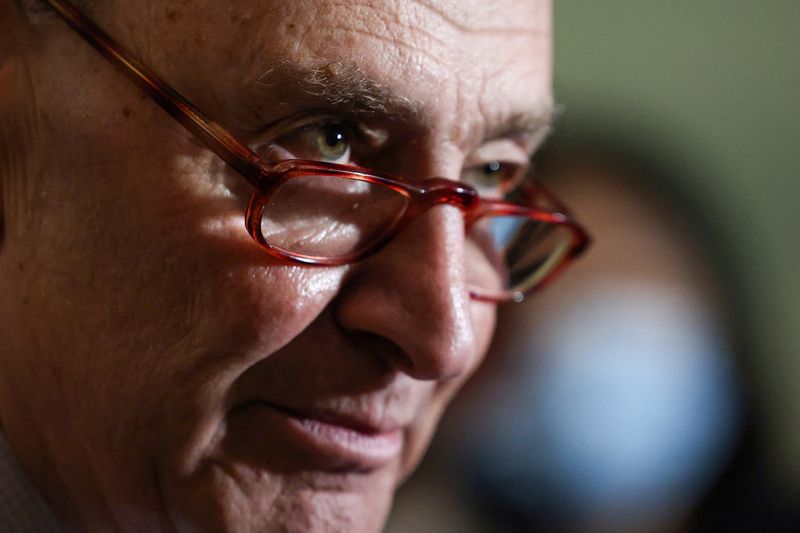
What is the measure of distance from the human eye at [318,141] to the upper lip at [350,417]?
0.29m

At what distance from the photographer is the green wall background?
2725mm

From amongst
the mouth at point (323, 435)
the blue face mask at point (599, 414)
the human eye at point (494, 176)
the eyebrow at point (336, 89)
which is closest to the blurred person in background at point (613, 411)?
the blue face mask at point (599, 414)

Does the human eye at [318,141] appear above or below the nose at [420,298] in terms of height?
above

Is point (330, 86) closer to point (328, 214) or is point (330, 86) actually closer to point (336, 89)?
point (336, 89)

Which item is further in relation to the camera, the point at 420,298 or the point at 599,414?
the point at 599,414

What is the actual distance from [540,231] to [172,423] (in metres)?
0.67

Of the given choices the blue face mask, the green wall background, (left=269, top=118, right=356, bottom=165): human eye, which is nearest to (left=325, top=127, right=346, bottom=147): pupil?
(left=269, top=118, right=356, bottom=165): human eye

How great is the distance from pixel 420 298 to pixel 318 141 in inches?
8.3

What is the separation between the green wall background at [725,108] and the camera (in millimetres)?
2725

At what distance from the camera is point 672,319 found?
242cm

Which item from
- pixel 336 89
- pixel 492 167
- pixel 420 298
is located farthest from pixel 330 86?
pixel 492 167

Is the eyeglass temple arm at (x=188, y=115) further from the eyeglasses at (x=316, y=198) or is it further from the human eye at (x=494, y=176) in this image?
the human eye at (x=494, y=176)

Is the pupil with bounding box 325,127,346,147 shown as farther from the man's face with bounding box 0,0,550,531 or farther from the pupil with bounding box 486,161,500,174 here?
the pupil with bounding box 486,161,500,174

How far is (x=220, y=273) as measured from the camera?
87 cm
